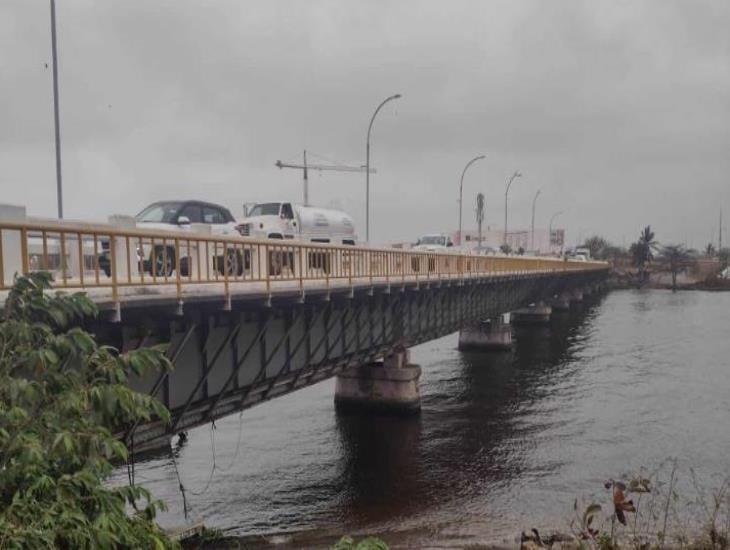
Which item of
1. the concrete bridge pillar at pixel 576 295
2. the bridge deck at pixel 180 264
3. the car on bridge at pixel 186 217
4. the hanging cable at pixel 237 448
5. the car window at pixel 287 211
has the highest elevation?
the car window at pixel 287 211

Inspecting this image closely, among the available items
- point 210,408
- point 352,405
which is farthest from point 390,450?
point 210,408

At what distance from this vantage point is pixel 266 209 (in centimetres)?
2494

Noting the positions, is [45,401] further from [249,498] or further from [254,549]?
[249,498]

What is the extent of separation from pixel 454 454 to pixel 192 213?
12.9 metres

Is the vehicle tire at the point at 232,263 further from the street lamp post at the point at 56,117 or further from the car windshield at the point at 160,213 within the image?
the street lamp post at the point at 56,117

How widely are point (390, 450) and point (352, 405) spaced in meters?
5.56

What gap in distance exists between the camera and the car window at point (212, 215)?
18375 millimetres

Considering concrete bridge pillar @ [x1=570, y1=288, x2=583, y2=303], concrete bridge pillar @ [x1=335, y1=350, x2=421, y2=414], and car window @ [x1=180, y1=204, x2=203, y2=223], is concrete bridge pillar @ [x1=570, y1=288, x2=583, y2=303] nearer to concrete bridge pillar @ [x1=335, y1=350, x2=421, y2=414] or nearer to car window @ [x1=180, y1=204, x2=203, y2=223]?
concrete bridge pillar @ [x1=335, y1=350, x2=421, y2=414]

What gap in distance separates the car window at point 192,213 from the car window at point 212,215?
272mm

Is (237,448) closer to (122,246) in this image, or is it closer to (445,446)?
(445,446)

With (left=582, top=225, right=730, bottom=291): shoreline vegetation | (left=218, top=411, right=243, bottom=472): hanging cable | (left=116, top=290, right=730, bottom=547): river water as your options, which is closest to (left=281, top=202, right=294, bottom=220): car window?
(left=218, top=411, right=243, bottom=472): hanging cable

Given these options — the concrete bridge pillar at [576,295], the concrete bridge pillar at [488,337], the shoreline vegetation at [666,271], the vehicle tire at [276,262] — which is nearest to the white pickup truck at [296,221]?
the vehicle tire at [276,262]

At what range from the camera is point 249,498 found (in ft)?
58.7

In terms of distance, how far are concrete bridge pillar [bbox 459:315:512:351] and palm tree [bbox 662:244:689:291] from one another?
9139cm
